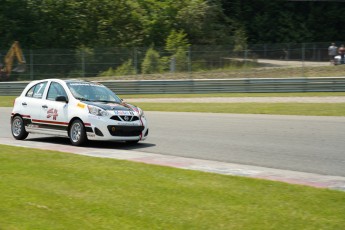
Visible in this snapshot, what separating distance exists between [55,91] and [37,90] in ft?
2.29

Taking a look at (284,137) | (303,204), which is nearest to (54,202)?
(303,204)

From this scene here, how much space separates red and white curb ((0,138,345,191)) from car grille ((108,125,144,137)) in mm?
526

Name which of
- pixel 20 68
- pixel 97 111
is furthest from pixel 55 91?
pixel 20 68

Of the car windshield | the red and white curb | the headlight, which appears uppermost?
the car windshield

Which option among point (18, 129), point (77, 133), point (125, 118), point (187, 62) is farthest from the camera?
point (187, 62)

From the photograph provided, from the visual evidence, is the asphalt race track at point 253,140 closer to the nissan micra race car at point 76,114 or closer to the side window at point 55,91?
the nissan micra race car at point 76,114

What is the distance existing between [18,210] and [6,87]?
29074mm

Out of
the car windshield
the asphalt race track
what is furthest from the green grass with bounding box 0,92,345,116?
the car windshield

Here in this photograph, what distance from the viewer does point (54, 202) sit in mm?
7270

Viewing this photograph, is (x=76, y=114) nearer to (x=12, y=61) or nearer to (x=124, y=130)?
(x=124, y=130)

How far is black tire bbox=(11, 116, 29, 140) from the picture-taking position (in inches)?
591

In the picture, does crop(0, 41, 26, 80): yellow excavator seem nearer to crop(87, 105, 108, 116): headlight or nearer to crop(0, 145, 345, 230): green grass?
crop(87, 105, 108, 116): headlight

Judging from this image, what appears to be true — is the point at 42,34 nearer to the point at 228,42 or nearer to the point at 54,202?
the point at 228,42

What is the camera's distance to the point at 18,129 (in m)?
15.1
